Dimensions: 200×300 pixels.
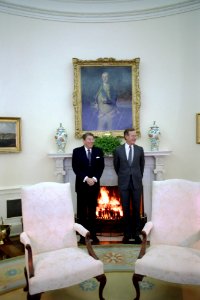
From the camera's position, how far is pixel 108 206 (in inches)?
216

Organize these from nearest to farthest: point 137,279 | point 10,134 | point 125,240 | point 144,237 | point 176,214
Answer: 1. point 137,279
2. point 144,237
3. point 176,214
4. point 125,240
5. point 10,134

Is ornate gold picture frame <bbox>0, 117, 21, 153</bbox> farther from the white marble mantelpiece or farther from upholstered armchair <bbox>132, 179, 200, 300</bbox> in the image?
upholstered armchair <bbox>132, 179, 200, 300</bbox>

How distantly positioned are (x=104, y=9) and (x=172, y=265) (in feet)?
15.7

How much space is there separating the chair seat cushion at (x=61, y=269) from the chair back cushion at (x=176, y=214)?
854 millimetres

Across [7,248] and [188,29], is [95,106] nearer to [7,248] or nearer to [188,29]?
[188,29]

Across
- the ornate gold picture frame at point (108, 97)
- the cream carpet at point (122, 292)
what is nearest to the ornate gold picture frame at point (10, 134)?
the ornate gold picture frame at point (108, 97)

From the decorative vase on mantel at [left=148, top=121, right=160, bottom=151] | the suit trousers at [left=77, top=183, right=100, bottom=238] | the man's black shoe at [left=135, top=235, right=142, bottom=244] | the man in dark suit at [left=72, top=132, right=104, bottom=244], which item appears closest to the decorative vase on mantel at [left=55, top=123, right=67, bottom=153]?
the man in dark suit at [left=72, top=132, right=104, bottom=244]

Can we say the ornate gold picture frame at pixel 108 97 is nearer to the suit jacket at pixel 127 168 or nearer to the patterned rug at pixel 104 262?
the suit jacket at pixel 127 168

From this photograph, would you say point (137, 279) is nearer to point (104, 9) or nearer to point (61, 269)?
point (61, 269)

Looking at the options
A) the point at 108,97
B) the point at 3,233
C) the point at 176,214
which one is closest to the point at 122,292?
the point at 176,214

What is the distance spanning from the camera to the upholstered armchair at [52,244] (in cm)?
252

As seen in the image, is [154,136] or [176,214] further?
[154,136]

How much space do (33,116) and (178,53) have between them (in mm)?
2986

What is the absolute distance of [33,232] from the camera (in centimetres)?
302
